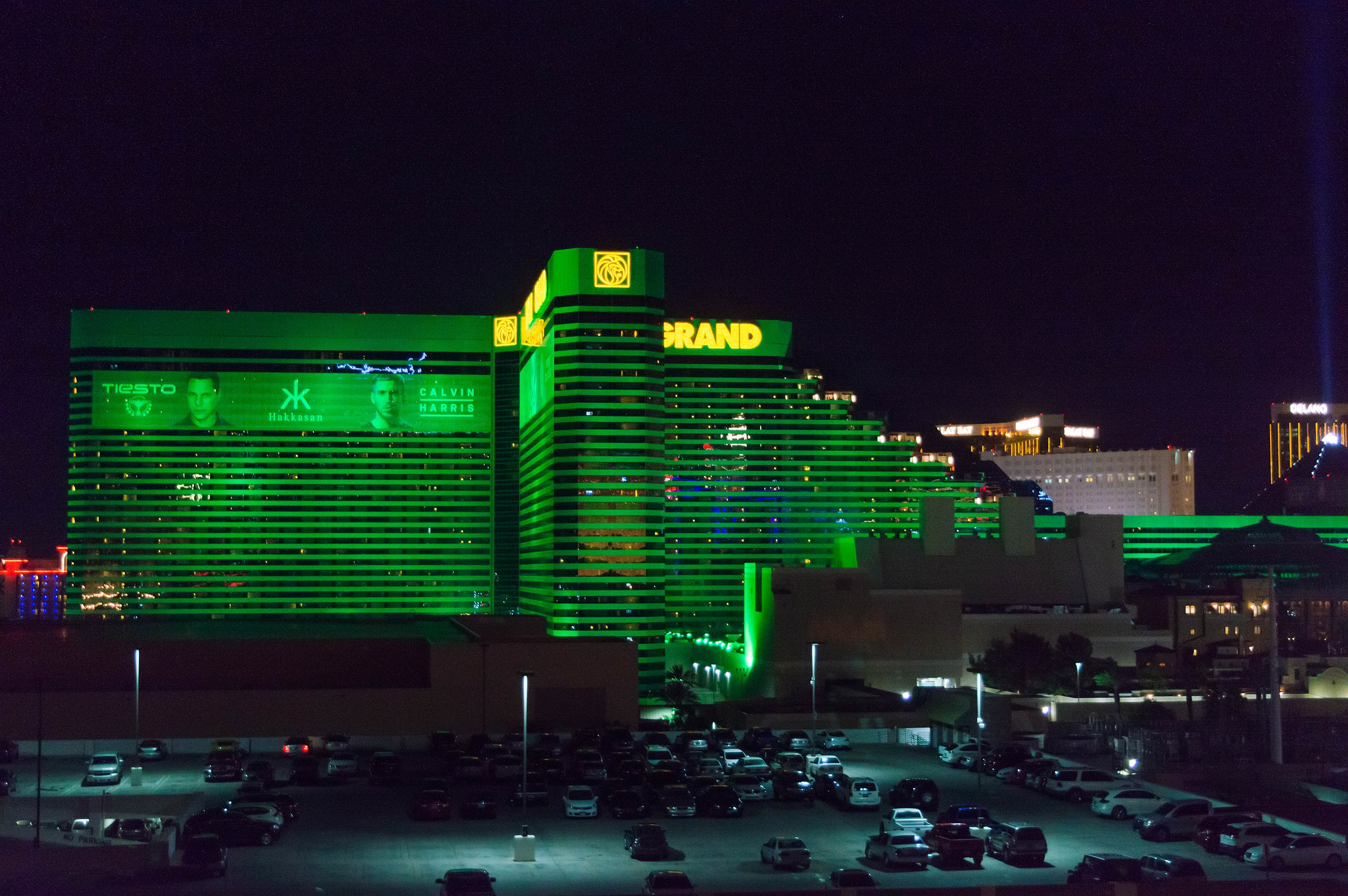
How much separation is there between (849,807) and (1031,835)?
10.1 metres

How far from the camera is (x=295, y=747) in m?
63.7

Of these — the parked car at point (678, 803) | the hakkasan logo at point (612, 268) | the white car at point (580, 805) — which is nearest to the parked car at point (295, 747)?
the white car at point (580, 805)

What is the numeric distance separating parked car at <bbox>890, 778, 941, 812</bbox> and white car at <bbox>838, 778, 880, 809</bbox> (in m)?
0.62

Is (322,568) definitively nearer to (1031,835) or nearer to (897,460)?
(897,460)

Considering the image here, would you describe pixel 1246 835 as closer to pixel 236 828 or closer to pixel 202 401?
pixel 236 828

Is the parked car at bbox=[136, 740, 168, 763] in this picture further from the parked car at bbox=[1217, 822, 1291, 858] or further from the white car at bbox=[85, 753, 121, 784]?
the parked car at bbox=[1217, 822, 1291, 858]

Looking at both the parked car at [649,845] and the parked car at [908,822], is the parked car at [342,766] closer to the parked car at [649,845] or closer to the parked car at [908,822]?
the parked car at [649,845]

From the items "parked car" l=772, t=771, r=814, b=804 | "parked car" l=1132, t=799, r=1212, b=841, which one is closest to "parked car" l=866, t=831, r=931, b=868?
"parked car" l=1132, t=799, r=1212, b=841

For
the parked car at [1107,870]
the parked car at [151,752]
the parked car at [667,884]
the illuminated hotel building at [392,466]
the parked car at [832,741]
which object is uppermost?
the illuminated hotel building at [392,466]

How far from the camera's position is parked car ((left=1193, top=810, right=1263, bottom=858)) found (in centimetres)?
3988

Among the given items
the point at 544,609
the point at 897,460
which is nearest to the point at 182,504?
the point at 544,609

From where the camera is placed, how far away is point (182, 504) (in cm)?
16000

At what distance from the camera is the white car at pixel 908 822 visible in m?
42.1

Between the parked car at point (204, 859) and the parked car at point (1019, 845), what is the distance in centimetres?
1991
